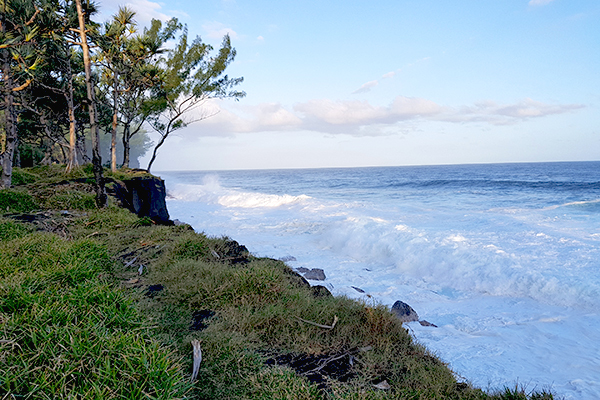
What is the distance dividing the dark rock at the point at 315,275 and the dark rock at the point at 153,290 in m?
5.59

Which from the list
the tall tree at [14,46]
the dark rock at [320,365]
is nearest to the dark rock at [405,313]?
the dark rock at [320,365]

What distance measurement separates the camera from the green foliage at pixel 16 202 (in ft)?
29.7

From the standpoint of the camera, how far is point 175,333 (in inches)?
149

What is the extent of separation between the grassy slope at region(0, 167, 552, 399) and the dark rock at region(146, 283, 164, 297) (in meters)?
0.06

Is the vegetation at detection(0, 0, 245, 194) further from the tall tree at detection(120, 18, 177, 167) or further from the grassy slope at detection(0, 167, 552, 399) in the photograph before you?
the grassy slope at detection(0, 167, 552, 399)

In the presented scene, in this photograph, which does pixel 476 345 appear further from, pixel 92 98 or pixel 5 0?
pixel 5 0

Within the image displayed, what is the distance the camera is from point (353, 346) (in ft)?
12.8

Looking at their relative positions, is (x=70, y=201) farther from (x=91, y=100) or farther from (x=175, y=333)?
(x=175, y=333)

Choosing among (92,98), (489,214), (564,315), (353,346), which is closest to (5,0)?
(92,98)

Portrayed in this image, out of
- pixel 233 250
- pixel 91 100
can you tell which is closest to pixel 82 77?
pixel 91 100

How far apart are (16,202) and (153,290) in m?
7.74

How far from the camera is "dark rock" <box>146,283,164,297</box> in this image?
15.9 ft

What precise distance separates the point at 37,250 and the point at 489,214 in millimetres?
23589

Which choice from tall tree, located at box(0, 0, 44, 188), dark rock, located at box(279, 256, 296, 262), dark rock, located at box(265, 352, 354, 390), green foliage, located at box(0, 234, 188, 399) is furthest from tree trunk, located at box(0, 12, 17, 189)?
dark rock, located at box(265, 352, 354, 390)
